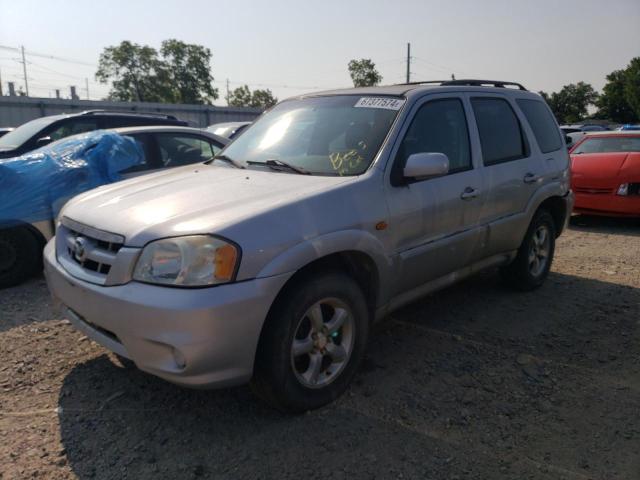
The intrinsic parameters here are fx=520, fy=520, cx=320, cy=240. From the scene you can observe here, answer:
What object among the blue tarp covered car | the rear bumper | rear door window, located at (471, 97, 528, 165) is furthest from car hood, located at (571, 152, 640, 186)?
the blue tarp covered car

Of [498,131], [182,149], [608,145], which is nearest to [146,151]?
[182,149]

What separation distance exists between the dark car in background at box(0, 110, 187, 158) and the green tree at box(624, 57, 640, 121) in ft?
208

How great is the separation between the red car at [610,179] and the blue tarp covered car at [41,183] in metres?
6.17

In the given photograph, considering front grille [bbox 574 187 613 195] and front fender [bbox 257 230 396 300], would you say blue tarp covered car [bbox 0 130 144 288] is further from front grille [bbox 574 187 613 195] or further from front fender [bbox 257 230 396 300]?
front grille [bbox 574 187 613 195]

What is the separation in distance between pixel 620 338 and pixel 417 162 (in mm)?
2241

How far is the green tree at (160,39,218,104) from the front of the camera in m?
62.4

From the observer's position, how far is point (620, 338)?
3920 mm

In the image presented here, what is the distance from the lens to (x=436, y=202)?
3406 millimetres

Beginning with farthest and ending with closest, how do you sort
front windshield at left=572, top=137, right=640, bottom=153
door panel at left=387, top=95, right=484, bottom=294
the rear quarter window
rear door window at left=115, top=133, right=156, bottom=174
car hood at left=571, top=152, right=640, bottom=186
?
front windshield at left=572, top=137, right=640, bottom=153, car hood at left=571, top=152, right=640, bottom=186, rear door window at left=115, top=133, right=156, bottom=174, the rear quarter window, door panel at left=387, top=95, right=484, bottom=294

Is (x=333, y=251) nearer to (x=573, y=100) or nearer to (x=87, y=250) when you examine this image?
(x=87, y=250)

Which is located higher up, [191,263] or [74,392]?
[191,263]

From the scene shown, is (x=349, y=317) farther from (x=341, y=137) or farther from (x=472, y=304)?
(x=472, y=304)

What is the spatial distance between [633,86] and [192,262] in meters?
68.0

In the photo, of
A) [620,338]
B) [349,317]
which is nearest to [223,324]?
[349,317]
